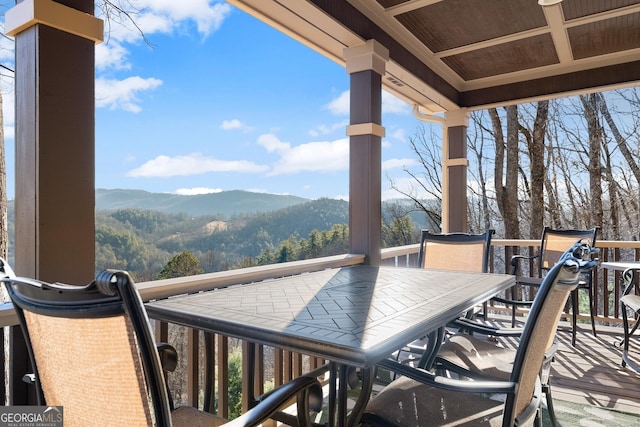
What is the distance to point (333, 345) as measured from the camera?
109cm

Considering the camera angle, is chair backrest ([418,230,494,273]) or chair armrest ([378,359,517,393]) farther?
chair backrest ([418,230,494,273])

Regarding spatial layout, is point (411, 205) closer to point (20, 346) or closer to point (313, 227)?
point (313, 227)

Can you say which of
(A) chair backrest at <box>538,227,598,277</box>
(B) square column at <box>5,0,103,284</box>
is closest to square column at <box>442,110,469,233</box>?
(A) chair backrest at <box>538,227,598,277</box>

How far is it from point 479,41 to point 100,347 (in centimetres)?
430

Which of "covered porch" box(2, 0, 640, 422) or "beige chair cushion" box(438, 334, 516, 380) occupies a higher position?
"covered porch" box(2, 0, 640, 422)

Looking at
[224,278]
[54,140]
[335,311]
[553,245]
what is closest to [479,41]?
[553,245]

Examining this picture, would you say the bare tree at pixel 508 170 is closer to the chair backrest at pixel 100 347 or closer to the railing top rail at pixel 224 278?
the railing top rail at pixel 224 278

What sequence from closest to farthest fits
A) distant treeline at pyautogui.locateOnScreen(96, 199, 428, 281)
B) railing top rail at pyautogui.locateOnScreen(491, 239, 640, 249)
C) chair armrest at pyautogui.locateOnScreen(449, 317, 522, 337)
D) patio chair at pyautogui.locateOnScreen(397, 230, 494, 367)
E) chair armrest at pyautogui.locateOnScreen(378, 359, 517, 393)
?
chair armrest at pyautogui.locateOnScreen(378, 359, 517, 393) < chair armrest at pyautogui.locateOnScreen(449, 317, 522, 337) < patio chair at pyautogui.locateOnScreen(397, 230, 494, 367) < railing top rail at pyautogui.locateOnScreen(491, 239, 640, 249) < distant treeline at pyautogui.locateOnScreen(96, 199, 428, 281)

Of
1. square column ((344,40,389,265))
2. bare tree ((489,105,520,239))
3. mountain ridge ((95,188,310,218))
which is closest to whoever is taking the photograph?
square column ((344,40,389,265))

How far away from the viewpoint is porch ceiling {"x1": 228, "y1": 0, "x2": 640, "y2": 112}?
10.6ft

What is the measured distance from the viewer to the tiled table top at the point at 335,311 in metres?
1.14

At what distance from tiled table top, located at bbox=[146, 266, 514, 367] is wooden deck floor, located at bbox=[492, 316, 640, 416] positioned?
1.26 m

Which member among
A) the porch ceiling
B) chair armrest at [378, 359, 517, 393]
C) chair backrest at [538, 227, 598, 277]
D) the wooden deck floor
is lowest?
the wooden deck floor

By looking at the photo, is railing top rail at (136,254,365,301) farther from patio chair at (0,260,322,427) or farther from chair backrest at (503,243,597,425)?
chair backrest at (503,243,597,425)
